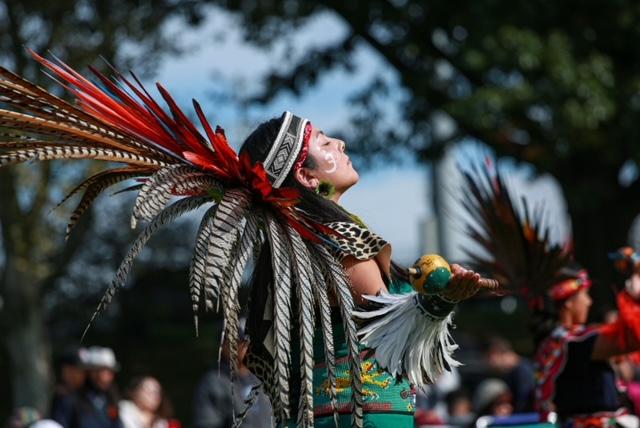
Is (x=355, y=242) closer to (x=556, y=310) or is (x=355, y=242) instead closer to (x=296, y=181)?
(x=296, y=181)

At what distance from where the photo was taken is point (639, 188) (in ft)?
44.8

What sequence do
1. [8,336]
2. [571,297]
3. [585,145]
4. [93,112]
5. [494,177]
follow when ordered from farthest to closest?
1. [8,336]
2. [585,145]
3. [571,297]
4. [494,177]
5. [93,112]

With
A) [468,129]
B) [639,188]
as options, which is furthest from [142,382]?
[639,188]

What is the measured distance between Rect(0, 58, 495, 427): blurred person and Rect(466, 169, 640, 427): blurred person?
1.76 metres

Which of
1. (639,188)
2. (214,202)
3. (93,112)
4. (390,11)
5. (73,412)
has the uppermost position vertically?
(390,11)

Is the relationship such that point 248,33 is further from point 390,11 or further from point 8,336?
point 8,336

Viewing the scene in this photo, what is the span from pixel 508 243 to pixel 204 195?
7.22 ft

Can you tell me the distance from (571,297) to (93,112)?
10.7 ft

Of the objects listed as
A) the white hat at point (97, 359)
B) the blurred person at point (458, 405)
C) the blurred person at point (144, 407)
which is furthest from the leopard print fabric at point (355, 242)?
the blurred person at point (458, 405)

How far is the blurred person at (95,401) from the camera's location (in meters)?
8.38

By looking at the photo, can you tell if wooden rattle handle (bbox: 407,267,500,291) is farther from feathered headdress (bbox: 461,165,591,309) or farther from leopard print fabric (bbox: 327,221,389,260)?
feathered headdress (bbox: 461,165,591,309)

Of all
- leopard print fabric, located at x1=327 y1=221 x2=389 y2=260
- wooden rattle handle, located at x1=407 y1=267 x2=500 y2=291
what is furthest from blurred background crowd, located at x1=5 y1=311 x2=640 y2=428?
wooden rattle handle, located at x1=407 y1=267 x2=500 y2=291

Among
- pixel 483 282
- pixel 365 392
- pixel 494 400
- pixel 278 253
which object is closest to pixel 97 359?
pixel 494 400

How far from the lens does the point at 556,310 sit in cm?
607
